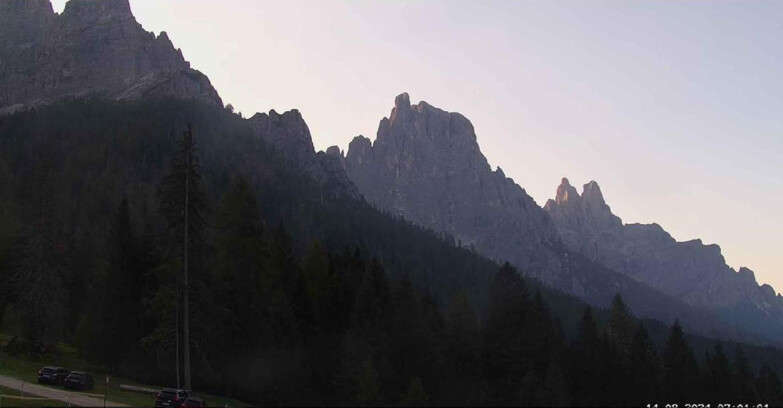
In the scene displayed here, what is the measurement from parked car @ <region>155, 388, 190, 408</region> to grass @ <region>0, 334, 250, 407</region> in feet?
4.38

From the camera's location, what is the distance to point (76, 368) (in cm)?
6225

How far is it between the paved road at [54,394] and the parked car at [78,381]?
1.43m

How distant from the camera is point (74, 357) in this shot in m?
67.8

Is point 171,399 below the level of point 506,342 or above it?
below

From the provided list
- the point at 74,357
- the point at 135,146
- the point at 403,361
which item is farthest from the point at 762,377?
the point at 135,146

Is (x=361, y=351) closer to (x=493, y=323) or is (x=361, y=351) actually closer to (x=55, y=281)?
(x=493, y=323)

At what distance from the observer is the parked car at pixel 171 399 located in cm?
4544

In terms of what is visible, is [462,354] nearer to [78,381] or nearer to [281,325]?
[281,325]

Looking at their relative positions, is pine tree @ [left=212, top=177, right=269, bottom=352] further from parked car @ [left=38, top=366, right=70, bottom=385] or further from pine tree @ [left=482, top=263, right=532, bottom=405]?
pine tree @ [left=482, top=263, right=532, bottom=405]

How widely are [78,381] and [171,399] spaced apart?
9.21 metres

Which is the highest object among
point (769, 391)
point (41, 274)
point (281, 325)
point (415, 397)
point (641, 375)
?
point (41, 274)

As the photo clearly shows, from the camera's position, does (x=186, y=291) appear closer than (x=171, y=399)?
No

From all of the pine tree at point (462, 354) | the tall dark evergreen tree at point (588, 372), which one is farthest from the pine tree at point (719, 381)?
the pine tree at point (462, 354)

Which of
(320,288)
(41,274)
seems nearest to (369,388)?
(320,288)
